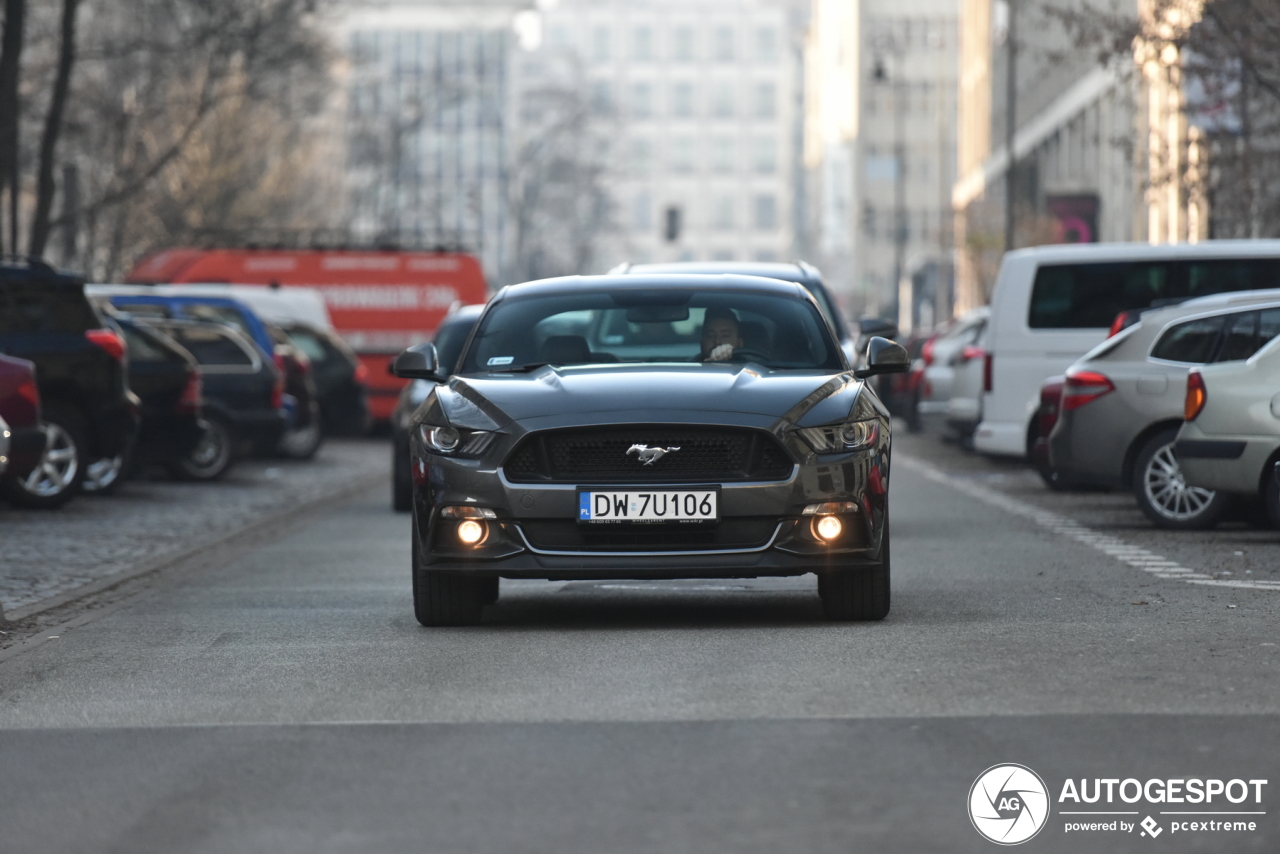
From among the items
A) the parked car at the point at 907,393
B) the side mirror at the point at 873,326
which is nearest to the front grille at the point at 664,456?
the side mirror at the point at 873,326

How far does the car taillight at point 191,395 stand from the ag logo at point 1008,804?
16.1 meters

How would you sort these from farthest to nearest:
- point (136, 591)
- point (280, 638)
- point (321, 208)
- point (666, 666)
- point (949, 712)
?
1. point (321, 208)
2. point (136, 591)
3. point (280, 638)
4. point (666, 666)
5. point (949, 712)

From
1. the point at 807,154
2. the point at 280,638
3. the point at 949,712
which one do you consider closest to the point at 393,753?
the point at 949,712

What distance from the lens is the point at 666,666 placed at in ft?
29.9

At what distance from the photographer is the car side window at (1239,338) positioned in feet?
53.7

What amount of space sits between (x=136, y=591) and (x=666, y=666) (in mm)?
5167

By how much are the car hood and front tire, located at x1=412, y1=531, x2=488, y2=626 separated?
0.68 metres

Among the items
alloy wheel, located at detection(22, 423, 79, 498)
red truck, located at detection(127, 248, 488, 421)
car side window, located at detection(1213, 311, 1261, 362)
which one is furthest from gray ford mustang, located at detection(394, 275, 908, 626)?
red truck, located at detection(127, 248, 488, 421)

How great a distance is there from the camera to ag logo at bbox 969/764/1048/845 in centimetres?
599

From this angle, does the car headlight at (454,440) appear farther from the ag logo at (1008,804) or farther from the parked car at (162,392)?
the parked car at (162,392)

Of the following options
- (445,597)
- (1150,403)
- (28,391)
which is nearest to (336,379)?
(28,391)

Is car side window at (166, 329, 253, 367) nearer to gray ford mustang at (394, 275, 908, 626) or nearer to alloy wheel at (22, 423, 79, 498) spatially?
A: alloy wheel at (22, 423, 79, 498)

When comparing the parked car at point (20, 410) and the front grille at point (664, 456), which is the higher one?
the front grille at point (664, 456)

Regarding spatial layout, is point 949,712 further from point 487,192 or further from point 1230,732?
point 487,192
